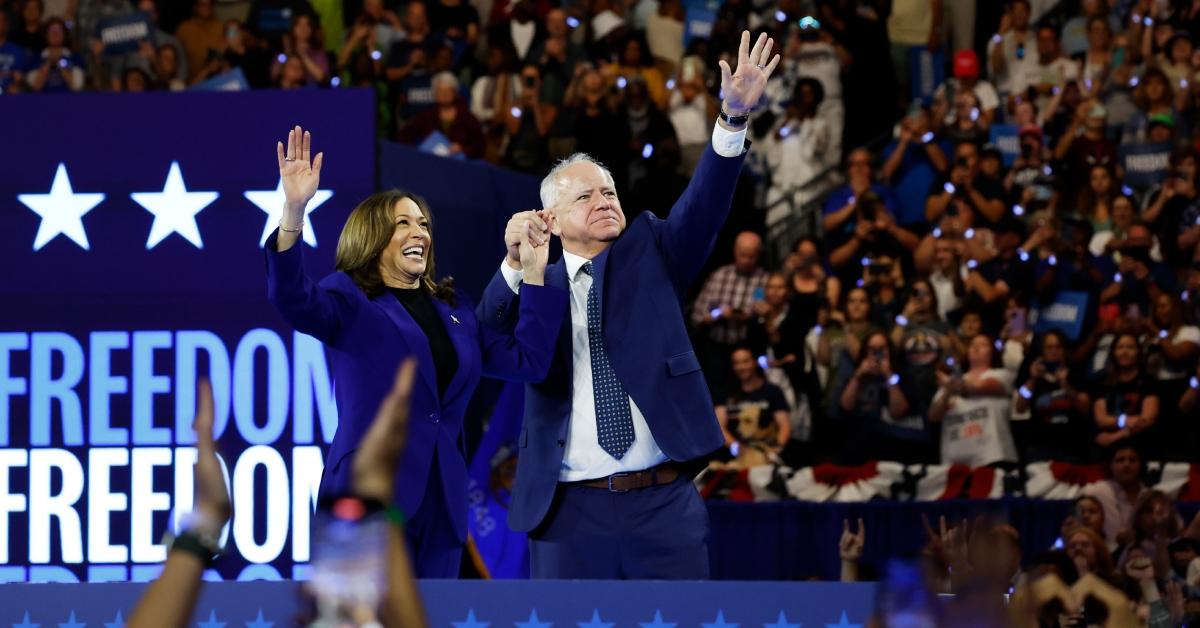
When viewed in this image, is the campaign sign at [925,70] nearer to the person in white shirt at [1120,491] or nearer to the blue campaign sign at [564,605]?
the person in white shirt at [1120,491]

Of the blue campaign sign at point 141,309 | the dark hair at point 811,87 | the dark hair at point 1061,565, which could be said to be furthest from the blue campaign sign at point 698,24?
the dark hair at point 1061,565

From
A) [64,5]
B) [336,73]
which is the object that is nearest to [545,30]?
[336,73]

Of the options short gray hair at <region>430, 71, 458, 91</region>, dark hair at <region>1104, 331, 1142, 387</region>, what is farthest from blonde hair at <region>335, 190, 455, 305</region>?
short gray hair at <region>430, 71, 458, 91</region>

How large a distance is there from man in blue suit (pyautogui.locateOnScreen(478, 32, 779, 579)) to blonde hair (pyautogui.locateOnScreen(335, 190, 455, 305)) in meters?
0.34

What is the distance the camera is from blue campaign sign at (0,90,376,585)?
19.8ft

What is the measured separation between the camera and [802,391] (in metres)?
8.55

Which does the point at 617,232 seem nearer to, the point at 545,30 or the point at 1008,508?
the point at 1008,508

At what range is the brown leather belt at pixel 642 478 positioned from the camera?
4.39 m

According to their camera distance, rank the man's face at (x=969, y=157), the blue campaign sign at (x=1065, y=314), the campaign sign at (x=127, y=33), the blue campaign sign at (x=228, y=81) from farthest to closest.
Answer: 1. the campaign sign at (x=127, y=33)
2. the blue campaign sign at (x=228, y=81)
3. the man's face at (x=969, y=157)
4. the blue campaign sign at (x=1065, y=314)

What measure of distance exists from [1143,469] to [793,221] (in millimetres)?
3054

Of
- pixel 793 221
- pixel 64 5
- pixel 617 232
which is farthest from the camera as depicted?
pixel 64 5

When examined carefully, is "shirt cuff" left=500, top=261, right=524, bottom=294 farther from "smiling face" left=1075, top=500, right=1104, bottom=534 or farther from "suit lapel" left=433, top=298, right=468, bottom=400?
"smiling face" left=1075, top=500, right=1104, bottom=534

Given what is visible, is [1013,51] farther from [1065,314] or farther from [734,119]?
[734,119]

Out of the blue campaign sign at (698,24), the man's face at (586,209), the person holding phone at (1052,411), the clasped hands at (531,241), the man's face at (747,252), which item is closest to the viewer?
the clasped hands at (531,241)
